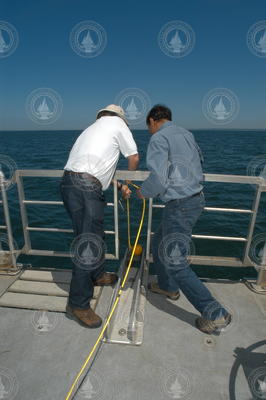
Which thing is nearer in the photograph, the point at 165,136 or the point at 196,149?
the point at 165,136

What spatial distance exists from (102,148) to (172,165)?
723 millimetres

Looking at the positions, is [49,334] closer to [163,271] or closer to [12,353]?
[12,353]

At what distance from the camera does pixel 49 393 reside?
198cm

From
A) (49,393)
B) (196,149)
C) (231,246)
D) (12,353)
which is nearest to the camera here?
(49,393)

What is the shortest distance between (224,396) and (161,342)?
671 millimetres

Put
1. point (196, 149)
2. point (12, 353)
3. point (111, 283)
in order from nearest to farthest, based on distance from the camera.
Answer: point (12, 353) → point (196, 149) → point (111, 283)

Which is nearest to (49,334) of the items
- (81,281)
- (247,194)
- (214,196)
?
(81,281)
